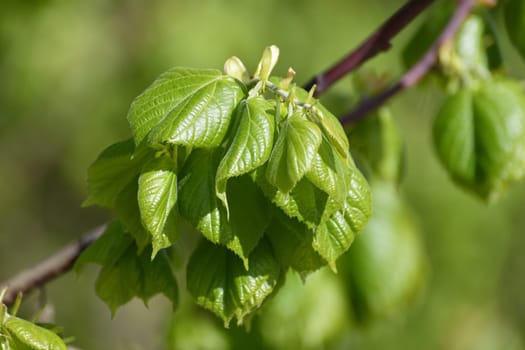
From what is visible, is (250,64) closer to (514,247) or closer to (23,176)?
(23,176)

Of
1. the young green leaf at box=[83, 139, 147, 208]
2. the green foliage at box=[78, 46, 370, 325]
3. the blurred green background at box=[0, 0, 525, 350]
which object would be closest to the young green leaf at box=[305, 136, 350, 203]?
the green foliage at box=[78, 46, 370, 325]

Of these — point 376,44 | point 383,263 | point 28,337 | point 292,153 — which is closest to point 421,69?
point 376,44

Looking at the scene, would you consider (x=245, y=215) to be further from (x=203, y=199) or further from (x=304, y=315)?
(x=304, y=315)

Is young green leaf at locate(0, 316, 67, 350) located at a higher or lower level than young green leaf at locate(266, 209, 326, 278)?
higher

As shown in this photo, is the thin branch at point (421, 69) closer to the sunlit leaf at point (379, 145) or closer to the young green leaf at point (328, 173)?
the sunlit leaf at point (379, 145)

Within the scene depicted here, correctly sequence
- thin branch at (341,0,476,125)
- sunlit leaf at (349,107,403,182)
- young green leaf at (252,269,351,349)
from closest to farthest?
1. thin branch at (341,0,476,125)
2. sunlit leaf at (349,107,403,182)
3. young green leaf at (252,269,351,349)

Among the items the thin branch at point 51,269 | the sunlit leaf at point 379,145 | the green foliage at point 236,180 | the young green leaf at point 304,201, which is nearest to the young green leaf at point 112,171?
the green foliage at point 236,180

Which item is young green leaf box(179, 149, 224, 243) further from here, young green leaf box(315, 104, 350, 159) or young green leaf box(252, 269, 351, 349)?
young green leaf box(252, 269, 351, 349)
